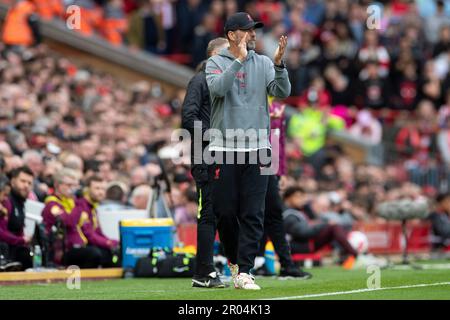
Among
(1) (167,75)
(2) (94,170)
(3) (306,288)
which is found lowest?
(3) (306,288)

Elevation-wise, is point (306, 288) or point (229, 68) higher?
point (229, 68)

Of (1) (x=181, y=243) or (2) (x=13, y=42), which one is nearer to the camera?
(1) (x=181, y=243)

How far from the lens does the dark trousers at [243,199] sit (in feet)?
39.3

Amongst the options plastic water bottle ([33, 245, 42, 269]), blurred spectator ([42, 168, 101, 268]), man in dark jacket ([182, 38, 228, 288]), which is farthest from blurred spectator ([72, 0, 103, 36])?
man in dark jacket ([182, 38, 228, 288])

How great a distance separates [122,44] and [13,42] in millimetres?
5217

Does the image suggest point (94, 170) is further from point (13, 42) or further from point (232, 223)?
point (13, 42)

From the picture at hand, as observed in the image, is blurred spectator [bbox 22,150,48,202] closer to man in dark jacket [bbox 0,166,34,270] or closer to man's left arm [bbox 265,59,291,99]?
man in dark jacket [bbox 0,166,34,270]

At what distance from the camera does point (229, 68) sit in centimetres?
1166

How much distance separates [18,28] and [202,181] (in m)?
13.9

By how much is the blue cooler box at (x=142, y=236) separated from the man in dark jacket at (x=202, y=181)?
11.2 ft

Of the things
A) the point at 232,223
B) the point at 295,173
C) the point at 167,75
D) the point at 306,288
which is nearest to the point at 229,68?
the point at 232,223

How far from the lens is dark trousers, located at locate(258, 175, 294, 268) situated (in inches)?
562

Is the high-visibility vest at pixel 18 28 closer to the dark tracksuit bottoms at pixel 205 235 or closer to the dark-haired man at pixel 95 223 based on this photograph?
the dark-haired man at pixel 95 223
